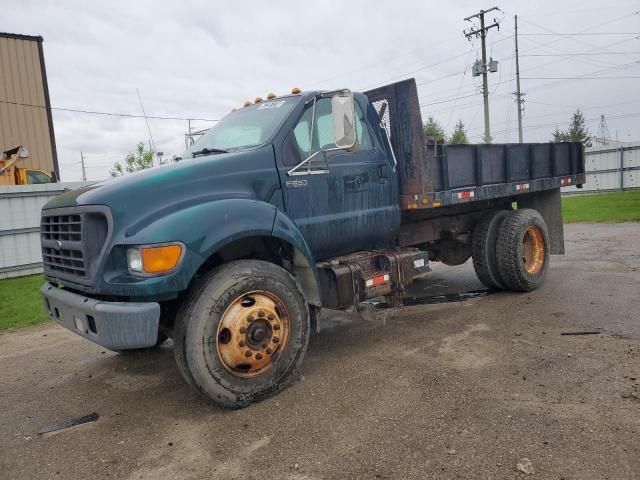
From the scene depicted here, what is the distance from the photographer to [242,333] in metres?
3.60

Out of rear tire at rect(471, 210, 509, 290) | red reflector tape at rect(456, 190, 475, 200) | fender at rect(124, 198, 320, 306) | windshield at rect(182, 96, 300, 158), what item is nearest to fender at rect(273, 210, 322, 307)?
fender at rect(124, 198, 320, 306)

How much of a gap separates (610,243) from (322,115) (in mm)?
8279

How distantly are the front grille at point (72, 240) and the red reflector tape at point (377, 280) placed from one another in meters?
2.40

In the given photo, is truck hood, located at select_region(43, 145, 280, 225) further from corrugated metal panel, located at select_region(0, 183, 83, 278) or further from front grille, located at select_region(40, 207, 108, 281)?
corrugated metal panel, located at select_region(0, 183, 83, 278)

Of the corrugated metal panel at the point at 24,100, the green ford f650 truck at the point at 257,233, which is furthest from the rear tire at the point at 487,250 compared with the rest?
the corrugated metal panel at the point at 24,100

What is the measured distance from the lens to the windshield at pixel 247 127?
4.36m

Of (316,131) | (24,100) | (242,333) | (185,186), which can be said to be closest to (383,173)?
(316,131)

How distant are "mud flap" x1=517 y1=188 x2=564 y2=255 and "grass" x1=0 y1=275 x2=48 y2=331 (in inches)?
294

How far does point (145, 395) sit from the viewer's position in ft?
13.4

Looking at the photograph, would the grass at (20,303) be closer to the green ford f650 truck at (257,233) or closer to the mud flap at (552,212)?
the green ford f650 truck at (257,233)

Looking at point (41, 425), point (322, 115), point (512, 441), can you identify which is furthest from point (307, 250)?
point (41, 425)

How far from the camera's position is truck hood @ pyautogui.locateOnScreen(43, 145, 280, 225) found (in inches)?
135

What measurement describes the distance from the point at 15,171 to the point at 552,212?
1240 cm

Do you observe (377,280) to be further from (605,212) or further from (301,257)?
(605,212)
